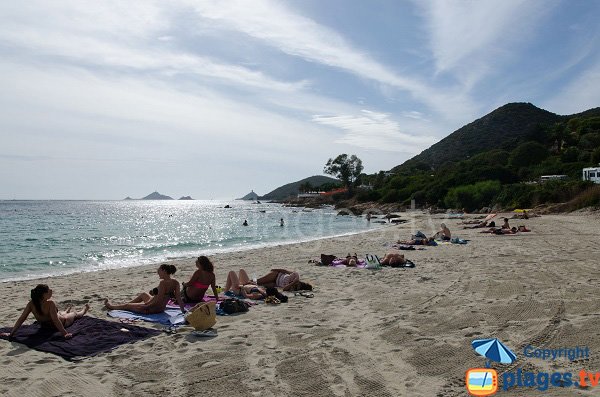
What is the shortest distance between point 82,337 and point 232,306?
2412 millimetres

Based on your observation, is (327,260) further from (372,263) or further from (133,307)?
(133,307)

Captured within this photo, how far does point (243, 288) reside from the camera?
28.7 ft

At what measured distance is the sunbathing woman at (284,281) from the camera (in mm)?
9344

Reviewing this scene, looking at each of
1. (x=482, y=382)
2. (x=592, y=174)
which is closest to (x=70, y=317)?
(x=482, y=382)

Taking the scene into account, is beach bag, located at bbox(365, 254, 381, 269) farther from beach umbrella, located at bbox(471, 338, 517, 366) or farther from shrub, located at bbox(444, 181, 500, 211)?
shrub, located at bbox(444, 181, 500, 211)

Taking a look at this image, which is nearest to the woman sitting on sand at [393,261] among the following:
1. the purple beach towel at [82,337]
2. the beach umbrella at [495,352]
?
the purple beach towel at [82,337]

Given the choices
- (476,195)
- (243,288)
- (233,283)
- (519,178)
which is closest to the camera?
(243,288)

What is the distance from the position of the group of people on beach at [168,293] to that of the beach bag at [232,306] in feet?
2.28

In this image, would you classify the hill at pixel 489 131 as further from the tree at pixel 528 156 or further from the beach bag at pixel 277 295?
the beach bag at pixel 277 295

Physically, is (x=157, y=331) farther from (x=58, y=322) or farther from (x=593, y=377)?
(x=593, y=377)

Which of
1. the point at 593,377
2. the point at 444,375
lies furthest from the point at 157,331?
the point at 593,377

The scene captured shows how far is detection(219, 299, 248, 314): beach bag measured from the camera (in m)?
7.48

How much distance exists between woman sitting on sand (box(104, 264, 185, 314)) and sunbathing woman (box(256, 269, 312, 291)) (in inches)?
97.3

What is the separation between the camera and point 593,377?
4.37 meters
